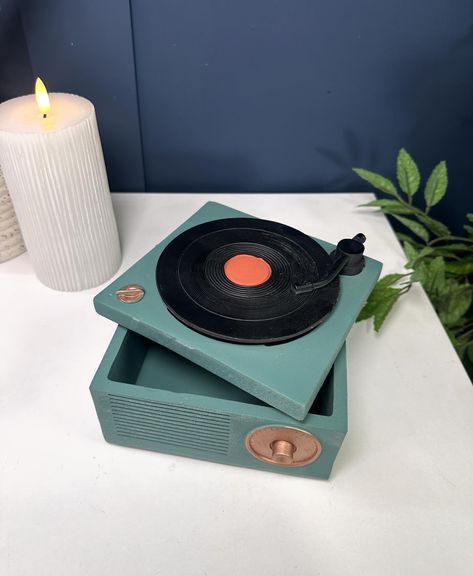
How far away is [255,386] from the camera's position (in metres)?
0.46

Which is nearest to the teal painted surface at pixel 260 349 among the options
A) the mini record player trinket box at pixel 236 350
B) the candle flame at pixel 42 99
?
the mini record player trinket box at pixel 236 350

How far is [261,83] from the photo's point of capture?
0.81m

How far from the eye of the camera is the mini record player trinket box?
0.47m

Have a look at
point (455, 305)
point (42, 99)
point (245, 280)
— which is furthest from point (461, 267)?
point (42, 99)

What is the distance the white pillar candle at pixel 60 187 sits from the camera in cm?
57

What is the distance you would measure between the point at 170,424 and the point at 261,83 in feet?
1.94

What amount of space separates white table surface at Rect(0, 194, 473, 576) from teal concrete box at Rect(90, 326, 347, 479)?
0.03m

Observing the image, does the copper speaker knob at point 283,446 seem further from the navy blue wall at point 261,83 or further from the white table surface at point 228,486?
the navy blue wall at point 261,83

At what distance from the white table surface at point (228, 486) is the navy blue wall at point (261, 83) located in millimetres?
380

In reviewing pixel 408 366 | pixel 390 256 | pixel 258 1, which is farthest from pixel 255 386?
pixel 258 1

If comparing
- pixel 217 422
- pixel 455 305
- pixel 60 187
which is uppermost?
pixel 60 187

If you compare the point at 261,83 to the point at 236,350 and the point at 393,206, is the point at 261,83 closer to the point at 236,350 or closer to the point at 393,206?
the point at 393,206

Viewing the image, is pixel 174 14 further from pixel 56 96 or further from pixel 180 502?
pixel 180 502

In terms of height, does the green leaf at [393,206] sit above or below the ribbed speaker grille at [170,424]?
above
